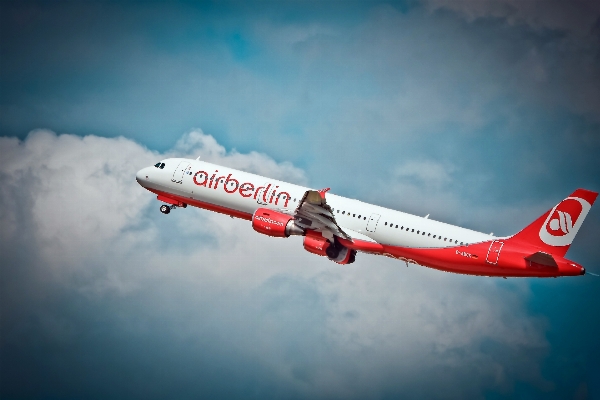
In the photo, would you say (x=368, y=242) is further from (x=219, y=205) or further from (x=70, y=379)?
(x=70, y=379)

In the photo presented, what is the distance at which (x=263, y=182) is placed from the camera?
59.7m

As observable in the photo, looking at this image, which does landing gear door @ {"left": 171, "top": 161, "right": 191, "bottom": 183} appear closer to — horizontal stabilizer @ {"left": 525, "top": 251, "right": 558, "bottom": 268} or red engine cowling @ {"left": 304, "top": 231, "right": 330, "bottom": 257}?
red engine cowling @ {"left": 304, "top": 231, "right": 330, "bottom": 257}

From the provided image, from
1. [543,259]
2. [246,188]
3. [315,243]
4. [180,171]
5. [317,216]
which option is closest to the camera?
[543,259]

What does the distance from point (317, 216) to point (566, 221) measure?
17.8 m

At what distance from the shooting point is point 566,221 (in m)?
52.5

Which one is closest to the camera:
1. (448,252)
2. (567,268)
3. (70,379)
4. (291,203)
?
(567,268)

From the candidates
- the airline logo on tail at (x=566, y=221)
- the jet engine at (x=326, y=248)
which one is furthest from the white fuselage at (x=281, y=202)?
the airline logo on tail at (x=566, y=221)

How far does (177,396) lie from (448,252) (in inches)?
3850

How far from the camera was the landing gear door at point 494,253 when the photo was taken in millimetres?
53344

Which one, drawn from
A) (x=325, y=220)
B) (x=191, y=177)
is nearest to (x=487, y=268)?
(x=325, y=220)

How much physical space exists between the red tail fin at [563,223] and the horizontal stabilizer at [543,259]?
1663mm

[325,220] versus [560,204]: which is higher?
[560,204]

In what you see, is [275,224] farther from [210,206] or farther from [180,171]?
[180,171]

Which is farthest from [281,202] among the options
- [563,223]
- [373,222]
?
[563,223]
